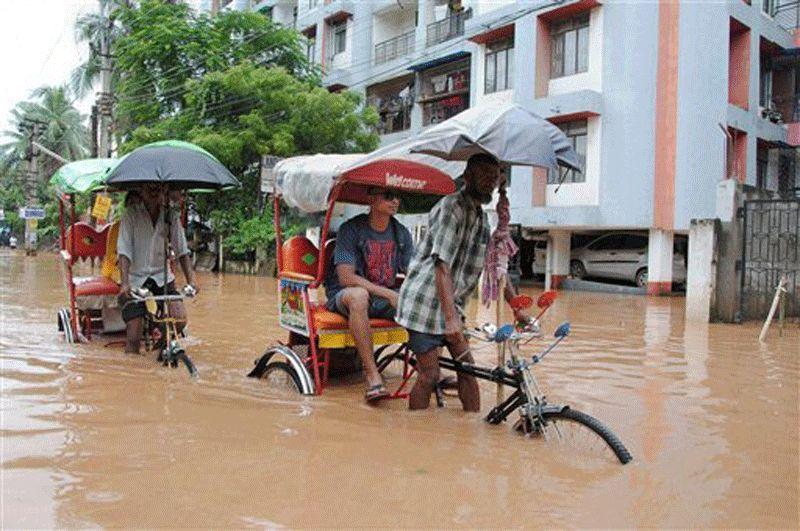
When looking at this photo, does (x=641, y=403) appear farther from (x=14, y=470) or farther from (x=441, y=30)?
(x=441, y=30)

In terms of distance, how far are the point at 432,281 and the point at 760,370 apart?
187 inches

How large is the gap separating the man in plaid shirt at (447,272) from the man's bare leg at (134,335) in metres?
3.20

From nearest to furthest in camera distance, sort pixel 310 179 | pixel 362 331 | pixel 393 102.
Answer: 1. pixel 362 331
2. pixel 310 179
3. pixel 393 102

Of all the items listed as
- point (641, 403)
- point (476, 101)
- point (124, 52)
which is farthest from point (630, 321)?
point (124, 52)

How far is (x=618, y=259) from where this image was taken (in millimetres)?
22125

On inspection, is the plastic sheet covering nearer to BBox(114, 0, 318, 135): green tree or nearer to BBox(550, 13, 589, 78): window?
BBox(550, 13, 589, 78): window

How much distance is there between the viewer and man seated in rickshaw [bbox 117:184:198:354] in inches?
269

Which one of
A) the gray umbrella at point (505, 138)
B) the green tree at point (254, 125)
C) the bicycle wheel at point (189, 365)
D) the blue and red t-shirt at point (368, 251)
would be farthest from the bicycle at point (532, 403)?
the green tree at point (254, 125)

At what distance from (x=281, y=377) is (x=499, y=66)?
19824 mm

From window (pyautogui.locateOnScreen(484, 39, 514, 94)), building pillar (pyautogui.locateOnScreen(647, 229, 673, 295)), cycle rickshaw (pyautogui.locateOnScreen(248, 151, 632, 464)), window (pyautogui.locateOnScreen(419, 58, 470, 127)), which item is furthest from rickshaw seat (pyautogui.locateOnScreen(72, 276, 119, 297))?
window (pyautogui.locateOnScreen(419, 58, 470, 127))

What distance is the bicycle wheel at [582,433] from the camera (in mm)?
4051

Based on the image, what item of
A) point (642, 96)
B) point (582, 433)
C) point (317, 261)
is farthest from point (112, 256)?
point (642, 96)

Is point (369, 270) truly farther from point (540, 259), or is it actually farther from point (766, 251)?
point (540, 259)

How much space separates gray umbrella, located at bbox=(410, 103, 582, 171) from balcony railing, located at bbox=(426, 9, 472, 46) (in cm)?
2282
